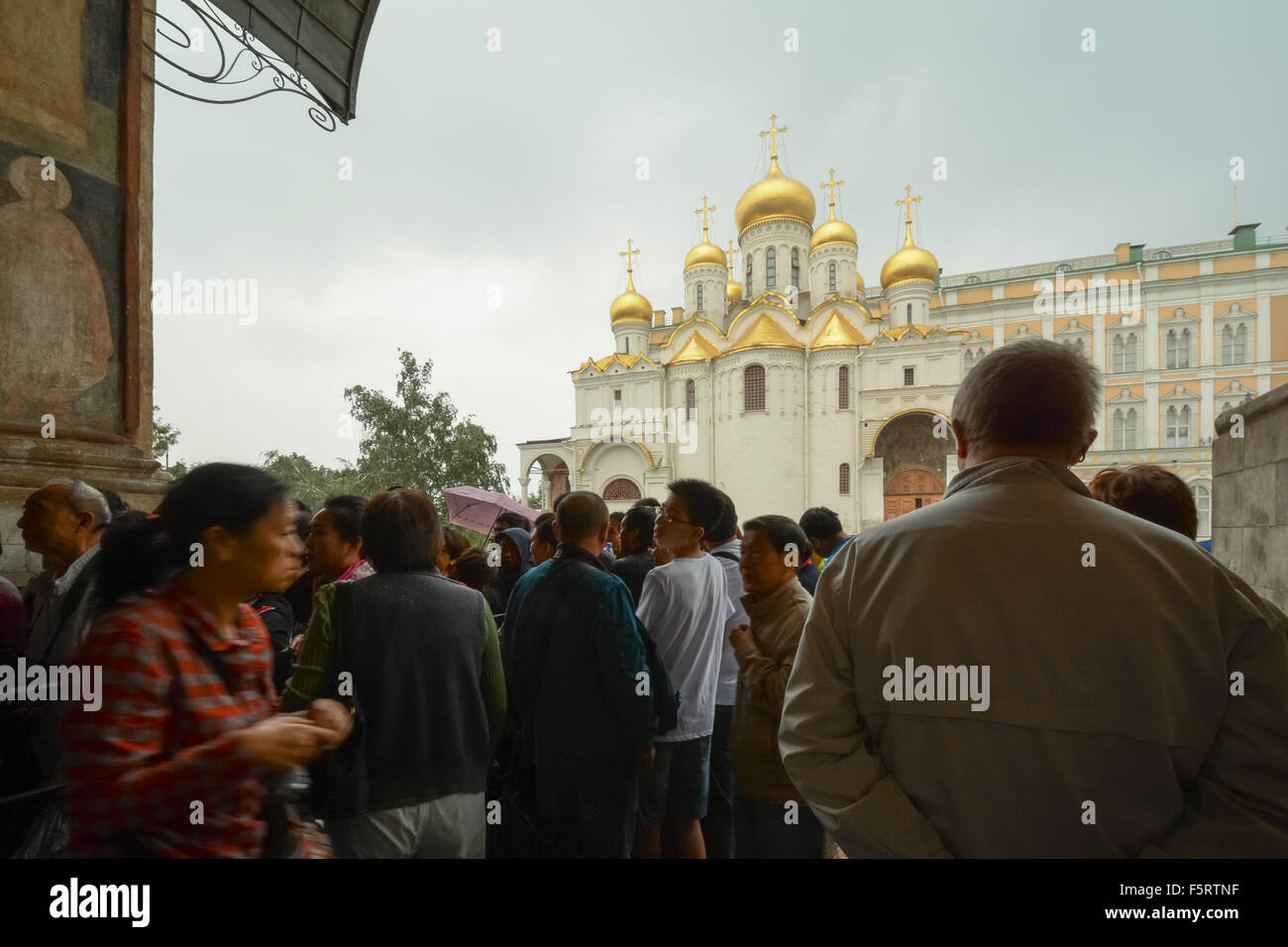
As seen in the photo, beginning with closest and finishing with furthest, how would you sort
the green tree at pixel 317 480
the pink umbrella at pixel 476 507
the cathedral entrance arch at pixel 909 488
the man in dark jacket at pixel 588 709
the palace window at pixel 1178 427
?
the man in dark jacket at pixel 588 709, the pink umbrella at pixel 476 507, the green tree at pixel 317 480, the cathedral entrance arch at pixel 909 488, the palace window at pixel 1178 427

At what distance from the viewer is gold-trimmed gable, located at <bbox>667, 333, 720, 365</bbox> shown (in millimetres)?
36062

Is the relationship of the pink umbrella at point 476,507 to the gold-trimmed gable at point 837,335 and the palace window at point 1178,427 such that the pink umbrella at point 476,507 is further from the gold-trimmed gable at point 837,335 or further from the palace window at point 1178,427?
the palace window at point 1178,427

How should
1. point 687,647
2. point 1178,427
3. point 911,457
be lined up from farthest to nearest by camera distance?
point 1178,427
point 911,457
point 687,647

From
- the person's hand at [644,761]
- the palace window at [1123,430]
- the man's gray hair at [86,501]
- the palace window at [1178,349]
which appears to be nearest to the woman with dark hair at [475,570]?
the person's hand at [644,761]

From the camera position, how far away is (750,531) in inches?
109

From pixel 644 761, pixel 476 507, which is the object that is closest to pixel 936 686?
pixel 644 761

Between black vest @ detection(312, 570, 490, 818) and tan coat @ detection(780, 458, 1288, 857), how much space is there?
1.35 meters

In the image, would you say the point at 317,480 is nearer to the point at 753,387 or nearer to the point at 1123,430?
the point at 753,387

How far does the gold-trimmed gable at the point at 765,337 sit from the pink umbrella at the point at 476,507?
2588 cm

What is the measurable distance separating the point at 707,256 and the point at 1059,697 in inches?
1649

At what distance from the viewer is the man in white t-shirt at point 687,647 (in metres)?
3.30

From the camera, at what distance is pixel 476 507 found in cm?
1020
